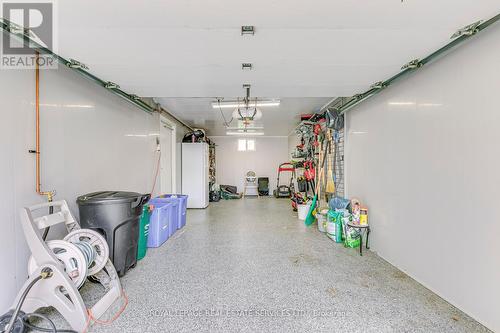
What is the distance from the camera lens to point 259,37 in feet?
5.59

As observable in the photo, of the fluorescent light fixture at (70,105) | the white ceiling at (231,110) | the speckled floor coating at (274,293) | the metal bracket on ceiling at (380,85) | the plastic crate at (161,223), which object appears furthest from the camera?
the white ceiling at (231,110)

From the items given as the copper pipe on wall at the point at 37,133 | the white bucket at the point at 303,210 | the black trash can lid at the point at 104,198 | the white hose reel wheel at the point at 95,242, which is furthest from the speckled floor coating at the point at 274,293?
the white bucket at the point at 303,210

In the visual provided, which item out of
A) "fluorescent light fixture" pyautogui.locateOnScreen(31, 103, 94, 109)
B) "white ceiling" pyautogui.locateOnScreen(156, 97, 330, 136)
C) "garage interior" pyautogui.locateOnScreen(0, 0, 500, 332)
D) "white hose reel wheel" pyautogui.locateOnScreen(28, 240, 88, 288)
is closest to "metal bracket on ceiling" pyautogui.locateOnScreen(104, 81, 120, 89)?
"garage interior" pyautogui.locateOnScreen(0, 0, 500, 332)

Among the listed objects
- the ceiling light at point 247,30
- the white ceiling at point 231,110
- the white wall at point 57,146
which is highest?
the white ceiling at point 231,110

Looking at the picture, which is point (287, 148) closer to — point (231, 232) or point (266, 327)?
point (231, 232)

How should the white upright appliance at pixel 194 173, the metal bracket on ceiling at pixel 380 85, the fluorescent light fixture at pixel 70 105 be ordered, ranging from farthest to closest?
the white upright appliance at pixel 194 173 → the metal bracket on ceiling at pixel 380 85 → the fluorescent light fixture at pixel 70 105

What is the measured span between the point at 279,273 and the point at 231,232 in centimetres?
168

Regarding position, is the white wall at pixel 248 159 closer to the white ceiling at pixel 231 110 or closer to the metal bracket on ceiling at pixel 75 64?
the white ceiling at pixel 231 110

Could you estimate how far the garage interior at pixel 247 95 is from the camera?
1520mm

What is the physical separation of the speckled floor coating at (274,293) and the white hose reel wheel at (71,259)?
0.38 meters

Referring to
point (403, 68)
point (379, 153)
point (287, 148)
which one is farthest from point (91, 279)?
point (287, 148)

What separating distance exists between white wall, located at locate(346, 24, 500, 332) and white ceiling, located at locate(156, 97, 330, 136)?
183 cm

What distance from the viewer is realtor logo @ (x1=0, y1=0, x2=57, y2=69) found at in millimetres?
1412

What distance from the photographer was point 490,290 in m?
1.54
